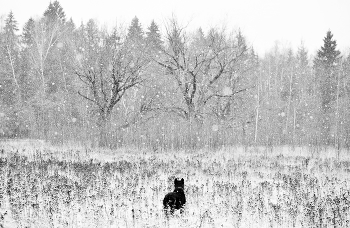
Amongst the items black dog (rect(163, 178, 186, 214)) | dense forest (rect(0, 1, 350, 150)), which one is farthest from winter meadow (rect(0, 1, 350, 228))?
black dog (rect(163, 178, 186, 214))

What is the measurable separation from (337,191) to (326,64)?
36.8 m

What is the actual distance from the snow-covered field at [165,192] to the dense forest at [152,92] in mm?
5363

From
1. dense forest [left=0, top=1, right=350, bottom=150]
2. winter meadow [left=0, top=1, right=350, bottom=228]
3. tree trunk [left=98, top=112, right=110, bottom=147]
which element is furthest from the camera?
dense forest [left=0, top=1, right=350, bottom=150]

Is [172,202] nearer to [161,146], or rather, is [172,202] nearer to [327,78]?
[161,146]

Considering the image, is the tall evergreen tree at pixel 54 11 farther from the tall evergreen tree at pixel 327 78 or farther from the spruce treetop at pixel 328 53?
the spruce treetop at pixel 328 53

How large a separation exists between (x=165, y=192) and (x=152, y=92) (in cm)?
1949

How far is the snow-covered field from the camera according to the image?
635 centimetres

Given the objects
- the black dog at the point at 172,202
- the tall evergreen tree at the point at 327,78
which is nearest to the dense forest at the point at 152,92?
the tall evergreen tree at the point at 327,78

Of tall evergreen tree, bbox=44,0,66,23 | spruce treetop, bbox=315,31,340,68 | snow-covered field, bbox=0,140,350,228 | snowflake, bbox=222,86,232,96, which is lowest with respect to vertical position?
snow-covered field, bbox=0,140,350,228

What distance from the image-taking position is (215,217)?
6793mm

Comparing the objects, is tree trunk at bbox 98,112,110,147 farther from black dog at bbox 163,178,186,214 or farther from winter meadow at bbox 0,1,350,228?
black dog at bbox 163,178,186,214

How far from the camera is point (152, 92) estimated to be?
27.5 meters

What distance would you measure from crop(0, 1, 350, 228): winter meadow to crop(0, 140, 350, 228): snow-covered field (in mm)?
44

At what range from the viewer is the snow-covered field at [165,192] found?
6.35 m
